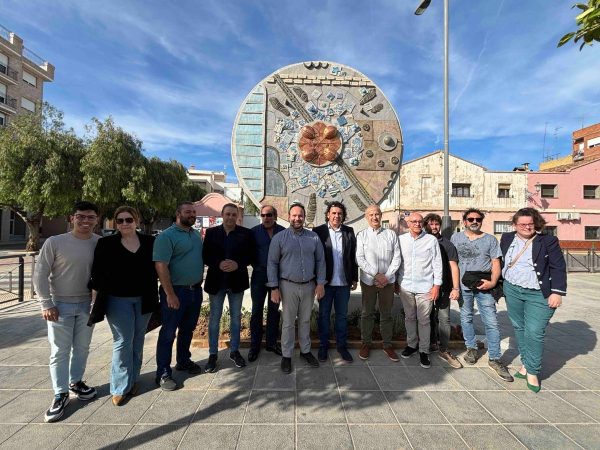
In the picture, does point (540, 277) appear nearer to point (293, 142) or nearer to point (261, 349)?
point (261, 349)

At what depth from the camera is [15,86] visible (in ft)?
93.1

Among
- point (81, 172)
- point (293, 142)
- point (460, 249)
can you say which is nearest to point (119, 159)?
point (81, 172)

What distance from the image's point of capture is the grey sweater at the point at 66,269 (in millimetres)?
2822

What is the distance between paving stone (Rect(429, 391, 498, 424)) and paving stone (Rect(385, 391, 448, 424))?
8cm

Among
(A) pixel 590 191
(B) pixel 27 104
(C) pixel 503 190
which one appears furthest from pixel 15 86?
(A) pixel 590 191

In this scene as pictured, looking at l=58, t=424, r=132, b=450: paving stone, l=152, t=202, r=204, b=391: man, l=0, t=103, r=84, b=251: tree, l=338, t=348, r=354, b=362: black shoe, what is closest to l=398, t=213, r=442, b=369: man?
l=338, t=348, r=354, b=362: black shoe

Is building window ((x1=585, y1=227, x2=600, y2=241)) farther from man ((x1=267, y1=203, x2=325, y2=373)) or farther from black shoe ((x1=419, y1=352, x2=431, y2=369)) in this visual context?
man ((x1=267, y1=203, x2=325, y2=373))

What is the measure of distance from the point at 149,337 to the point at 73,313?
215cm

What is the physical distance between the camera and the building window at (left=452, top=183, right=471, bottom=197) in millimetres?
25203

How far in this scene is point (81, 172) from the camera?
18.4 m

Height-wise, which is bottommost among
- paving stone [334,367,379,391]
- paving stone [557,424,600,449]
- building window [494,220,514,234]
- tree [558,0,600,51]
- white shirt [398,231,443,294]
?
paving stone [557,424,600,449]

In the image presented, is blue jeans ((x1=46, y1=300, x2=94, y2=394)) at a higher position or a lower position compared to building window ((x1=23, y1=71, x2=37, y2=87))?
lower

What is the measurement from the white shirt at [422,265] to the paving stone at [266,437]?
2133 mm

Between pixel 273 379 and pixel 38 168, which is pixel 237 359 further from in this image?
pixel 38 168
